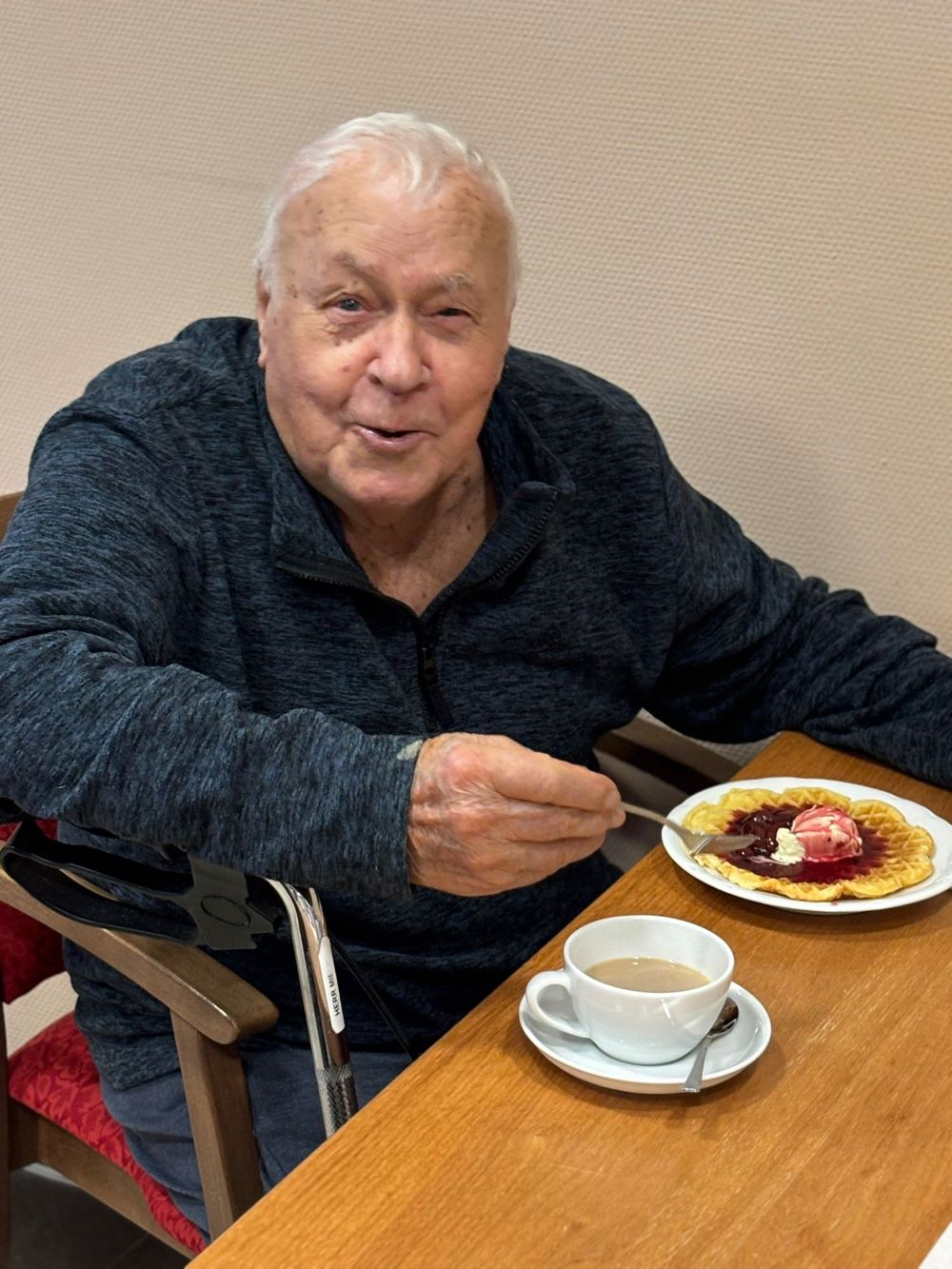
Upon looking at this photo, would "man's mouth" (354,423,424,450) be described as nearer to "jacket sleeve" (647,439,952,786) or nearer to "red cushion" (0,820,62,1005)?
"jacket sleeve" (647,439,952,786)

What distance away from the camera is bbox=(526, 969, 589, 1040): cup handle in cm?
110

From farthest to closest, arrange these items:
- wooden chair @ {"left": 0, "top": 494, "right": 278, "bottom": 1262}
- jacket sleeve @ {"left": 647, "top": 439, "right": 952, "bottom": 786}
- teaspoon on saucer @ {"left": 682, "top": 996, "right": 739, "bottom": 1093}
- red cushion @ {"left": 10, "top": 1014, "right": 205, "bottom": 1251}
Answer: jacket sleeve @ {"left": 647, "top": 439, "right": 952, "bottom": 786} < red cushion @ {"left": 10, "top": 1014, "right": 205, "bottom": 1251} < wooden chair @ {"left": 0, "top": 494, "right": 278, "bottom": 1262} < teaspoon on saucer @ {"left": 682, "top": 996, "right": 739, "bottom": 1093}

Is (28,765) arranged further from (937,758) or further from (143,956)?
(937,758)

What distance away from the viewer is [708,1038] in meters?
1.09

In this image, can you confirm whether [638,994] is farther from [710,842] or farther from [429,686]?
[429,686]

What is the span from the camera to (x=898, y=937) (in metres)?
1.28

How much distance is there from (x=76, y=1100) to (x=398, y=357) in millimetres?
822

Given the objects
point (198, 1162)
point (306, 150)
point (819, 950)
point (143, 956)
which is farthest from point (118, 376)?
point (819, 950)

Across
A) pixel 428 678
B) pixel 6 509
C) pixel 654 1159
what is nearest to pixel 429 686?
pixel 428 678

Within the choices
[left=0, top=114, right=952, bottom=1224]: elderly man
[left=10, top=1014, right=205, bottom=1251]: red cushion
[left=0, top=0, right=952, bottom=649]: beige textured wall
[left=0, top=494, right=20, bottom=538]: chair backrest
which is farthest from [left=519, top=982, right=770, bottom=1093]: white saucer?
[left=0, top=0, right=952, bottom=649]: beige textured wall

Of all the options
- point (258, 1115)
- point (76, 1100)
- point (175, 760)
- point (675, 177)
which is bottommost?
point (76, 1100)

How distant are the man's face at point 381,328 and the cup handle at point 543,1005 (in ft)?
1.67

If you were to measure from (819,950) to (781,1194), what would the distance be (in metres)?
0.32

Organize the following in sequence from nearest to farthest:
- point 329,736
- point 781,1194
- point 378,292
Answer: point 781,1194 → point 329,736 → point 378,292
